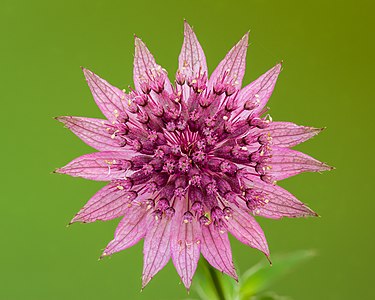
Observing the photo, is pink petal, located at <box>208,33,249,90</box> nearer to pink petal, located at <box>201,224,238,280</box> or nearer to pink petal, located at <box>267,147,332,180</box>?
pink petal, located at <box>267,147,332,180</box>

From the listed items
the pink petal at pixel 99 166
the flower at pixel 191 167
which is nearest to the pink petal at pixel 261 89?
the flower at pixel 191 167

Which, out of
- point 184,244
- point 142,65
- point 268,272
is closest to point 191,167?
point 184,244

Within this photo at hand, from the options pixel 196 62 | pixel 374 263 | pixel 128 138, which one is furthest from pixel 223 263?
pixel 374 263

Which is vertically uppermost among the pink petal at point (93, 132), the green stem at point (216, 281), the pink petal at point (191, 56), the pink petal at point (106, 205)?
the pink petal at point (191, 56)

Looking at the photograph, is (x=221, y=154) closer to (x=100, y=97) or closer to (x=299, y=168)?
(x=299, y=168)

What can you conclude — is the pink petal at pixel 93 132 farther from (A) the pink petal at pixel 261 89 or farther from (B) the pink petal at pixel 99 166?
(A) the pink petal at pixel 261 89

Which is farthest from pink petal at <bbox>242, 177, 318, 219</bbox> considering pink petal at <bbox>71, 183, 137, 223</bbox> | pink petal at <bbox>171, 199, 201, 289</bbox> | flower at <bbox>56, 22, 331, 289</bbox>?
pink petal at <bbox>71, 183, 137, 223</bbox>
